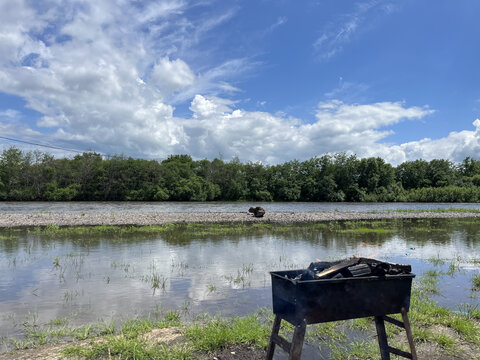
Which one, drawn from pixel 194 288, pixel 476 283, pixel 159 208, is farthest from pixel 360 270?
pixel 159 208

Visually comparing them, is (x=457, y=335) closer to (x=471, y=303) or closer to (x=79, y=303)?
(x=471, y=303)

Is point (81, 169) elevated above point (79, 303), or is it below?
above

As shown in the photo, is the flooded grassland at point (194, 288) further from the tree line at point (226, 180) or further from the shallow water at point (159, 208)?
the tree line at point (226, 180)

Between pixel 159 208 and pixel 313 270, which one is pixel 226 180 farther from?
pixel 313 270

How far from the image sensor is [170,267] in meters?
12.3

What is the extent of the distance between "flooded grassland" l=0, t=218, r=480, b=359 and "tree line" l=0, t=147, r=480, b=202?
2969 inches

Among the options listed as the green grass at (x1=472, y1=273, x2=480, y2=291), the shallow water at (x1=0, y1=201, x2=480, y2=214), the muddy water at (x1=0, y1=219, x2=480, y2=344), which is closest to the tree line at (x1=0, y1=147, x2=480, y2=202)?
the shallow water at (x1=0, y1=201, x2=480, y2=214)

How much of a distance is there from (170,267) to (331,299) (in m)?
8.87

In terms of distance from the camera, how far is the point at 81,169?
308ft

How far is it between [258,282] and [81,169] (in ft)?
308

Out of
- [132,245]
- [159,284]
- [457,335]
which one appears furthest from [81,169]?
[457,335]

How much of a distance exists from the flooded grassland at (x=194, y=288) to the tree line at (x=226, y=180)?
2969 inches

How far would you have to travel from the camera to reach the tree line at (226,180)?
88438mm

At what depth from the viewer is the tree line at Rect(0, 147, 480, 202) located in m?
88.4
